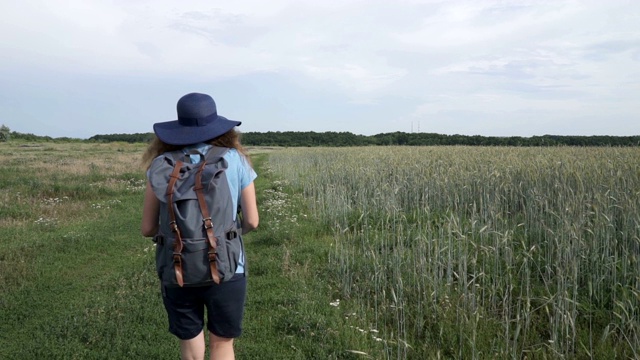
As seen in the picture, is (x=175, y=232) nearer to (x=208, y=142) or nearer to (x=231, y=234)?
(x=231, y=234)

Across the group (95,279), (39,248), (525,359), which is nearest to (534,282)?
(525,359)

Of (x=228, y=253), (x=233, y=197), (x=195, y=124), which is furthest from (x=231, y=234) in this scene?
(x=195, y=124)

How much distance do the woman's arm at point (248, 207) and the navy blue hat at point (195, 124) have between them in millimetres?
371

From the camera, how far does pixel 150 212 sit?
275 cm

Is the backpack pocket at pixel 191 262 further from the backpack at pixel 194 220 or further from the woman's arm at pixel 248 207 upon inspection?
the woman's arm at pixel 248 207

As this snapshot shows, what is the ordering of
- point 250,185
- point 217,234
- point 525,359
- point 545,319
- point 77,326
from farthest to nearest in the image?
point 77,326 < point 545,319 < point 525,359 < point 250,185 < point 217,234

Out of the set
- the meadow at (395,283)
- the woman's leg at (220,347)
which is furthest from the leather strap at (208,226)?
the meadow at (395,283)

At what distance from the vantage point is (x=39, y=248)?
827 centimetres

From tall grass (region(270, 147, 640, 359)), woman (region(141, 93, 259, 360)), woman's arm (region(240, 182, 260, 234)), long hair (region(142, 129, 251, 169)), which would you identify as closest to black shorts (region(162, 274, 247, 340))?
woman (region(141, 93, 259, 360))

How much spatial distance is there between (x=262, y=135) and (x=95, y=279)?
10083cm

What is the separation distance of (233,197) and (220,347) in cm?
92

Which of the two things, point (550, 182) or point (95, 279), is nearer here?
point (95, 279)

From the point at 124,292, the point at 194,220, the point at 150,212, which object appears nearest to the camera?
the point at 194,220

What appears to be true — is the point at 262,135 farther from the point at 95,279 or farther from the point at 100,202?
the point at 95,279
